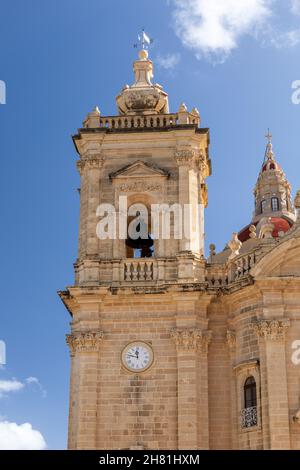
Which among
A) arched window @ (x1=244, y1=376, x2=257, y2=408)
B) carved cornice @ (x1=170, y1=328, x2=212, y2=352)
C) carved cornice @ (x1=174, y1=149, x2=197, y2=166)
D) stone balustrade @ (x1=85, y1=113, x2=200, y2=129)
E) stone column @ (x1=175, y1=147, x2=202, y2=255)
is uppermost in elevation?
stone balustrade @ (x1=85, y1=113, x2=200, y2=129)

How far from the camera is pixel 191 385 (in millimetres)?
27047

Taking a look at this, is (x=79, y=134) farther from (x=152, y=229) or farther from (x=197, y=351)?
(x=197, y=351)

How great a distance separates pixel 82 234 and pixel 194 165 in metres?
4.39

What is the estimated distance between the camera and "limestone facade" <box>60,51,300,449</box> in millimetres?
26609

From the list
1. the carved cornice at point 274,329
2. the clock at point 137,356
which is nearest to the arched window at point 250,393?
the carved cornice at point 274,329

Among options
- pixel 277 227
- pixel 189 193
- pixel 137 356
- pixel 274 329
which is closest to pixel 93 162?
pixel 189 193

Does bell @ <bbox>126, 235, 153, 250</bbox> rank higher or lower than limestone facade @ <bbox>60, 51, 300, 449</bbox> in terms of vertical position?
higher

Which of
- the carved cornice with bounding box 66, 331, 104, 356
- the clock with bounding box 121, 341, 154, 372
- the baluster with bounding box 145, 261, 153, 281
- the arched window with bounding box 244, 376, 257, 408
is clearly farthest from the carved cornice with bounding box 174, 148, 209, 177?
the arched window with bounding box 244, 376, 257, 408

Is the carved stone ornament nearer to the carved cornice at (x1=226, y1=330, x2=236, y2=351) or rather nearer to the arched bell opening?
the arched bell opening

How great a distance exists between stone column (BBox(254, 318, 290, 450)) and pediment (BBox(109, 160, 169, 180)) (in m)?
6.52

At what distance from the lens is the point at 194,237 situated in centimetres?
2959

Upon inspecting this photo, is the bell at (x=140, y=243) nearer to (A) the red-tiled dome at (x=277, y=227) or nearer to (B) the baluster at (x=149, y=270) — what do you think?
(B) the baluster at (x=149, y=270)

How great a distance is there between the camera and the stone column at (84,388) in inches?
1054

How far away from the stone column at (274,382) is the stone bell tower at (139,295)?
199 cm
